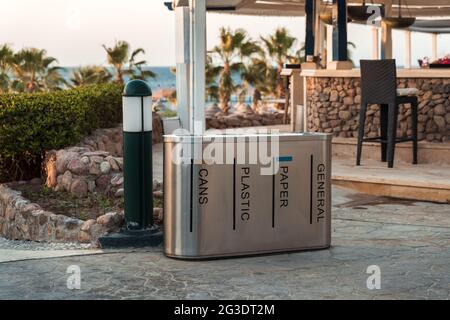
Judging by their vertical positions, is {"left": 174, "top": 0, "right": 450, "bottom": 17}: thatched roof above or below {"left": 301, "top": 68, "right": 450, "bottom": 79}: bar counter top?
above

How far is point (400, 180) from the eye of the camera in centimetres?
873

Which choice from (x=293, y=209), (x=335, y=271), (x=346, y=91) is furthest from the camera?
(x=346, y=91)

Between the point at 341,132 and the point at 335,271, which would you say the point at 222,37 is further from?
the point at 335,271

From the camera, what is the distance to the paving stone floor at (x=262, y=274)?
4.90 m

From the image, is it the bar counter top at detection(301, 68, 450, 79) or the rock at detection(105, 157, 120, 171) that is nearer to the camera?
the rock at detection(105, 157, 120, 171)

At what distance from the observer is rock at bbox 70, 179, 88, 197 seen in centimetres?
824

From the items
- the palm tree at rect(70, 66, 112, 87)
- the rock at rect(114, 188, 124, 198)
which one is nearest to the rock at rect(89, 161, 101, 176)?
the rock at rect(114, 188, 124, 198)

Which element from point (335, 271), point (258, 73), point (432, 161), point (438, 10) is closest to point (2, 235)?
point (335, 271)

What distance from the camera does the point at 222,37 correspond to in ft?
102

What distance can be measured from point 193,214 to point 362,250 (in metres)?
1.27

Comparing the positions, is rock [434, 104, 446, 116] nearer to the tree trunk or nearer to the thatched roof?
the thatched roof

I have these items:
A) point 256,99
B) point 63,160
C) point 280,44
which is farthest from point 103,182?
point 280,44

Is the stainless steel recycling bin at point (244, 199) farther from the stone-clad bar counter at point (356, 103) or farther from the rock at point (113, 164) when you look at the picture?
the stone-clad bar counter at point (356, 103)

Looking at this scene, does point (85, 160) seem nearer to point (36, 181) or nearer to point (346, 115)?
point (36, 181)
